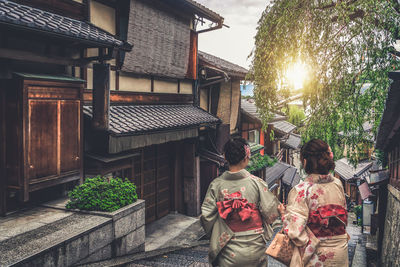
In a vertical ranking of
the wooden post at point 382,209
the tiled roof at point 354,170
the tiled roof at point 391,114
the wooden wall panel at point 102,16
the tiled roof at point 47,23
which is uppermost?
the wooden wall panel at point 102,16

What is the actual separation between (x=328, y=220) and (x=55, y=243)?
12.5 ft

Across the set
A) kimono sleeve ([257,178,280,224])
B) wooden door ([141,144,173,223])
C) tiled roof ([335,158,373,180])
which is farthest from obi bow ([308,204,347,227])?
tiled roof ([335,158,373,180])

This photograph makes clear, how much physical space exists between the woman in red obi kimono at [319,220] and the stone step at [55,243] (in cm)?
334

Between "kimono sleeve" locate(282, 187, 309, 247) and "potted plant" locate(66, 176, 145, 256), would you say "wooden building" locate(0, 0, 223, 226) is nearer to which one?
"potted plant" locate(66, 176, 145, 256)

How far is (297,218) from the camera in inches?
133

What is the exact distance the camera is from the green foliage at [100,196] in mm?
6082

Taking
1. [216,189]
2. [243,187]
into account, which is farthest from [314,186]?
[216,189]

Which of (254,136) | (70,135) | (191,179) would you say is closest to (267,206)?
(70,135)

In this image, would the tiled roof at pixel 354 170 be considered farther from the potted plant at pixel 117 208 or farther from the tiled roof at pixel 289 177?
the potted plant at pixel 117 208

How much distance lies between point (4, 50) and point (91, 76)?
271 cm

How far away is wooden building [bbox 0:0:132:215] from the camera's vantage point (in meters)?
5.67

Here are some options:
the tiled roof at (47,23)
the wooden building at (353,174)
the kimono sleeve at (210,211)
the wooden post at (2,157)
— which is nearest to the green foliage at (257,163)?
the wooden building at (353,174)

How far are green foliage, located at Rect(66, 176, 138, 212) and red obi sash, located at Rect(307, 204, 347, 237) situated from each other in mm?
3952

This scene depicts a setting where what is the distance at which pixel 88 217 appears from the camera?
5.87 metres
